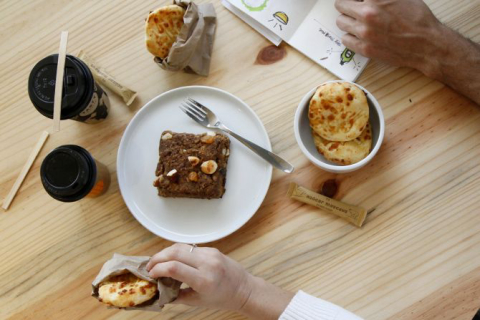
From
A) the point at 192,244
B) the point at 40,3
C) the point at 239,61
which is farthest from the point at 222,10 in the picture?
the point at 192,244

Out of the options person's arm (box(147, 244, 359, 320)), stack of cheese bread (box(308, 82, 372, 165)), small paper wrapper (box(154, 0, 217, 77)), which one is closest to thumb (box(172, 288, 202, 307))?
person's arm (box(147, 244, 359, 320))

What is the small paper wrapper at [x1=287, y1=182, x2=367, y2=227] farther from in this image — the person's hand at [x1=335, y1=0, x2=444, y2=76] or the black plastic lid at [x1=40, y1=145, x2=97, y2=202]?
the black plastic lid at [x1=40, y1=145, x2=97, y2=202]

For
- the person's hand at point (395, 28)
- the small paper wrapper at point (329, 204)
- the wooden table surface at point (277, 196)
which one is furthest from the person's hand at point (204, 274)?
Answer: the person's hand at point (395, 28)

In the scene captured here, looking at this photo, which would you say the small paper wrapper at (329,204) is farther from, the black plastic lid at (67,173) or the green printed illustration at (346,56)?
the black plastic lid at (67,173)

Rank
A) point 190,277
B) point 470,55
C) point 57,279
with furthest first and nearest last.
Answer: point 57,279 → point 470,55 → point 190,277

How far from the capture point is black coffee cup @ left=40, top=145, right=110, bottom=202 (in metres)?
1.01

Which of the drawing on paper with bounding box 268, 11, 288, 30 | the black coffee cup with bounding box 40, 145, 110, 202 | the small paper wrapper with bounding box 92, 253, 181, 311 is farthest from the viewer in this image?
the drawing on paper with bounding box 268, 11, 288, 30

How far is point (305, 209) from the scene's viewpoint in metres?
1.09

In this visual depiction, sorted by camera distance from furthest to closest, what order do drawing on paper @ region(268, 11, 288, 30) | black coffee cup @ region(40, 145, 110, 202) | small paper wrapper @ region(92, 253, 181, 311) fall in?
drawing on paper @ region(268, 11, 288, 30)
black coffee cup @ region(40, 145, 110, 202)
small paper wrapper @ region(92, 253, 181, 311)

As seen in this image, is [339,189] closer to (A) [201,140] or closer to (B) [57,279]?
(A) [201,140]

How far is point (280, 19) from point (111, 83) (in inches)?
17.7

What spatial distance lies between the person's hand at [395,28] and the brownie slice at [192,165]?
40 centimetres

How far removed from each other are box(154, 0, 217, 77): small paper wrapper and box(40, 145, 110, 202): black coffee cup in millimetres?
297

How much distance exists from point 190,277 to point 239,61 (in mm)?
543
